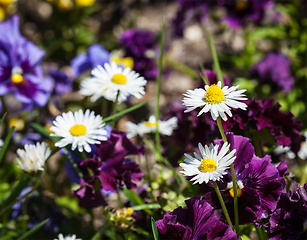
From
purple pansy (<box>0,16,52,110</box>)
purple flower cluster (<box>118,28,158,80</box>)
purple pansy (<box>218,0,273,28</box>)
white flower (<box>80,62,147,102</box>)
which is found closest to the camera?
white flower (<box>80,62,147,102</box>)

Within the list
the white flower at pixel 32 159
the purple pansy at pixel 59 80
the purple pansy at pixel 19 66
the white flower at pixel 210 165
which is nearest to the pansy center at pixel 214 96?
the white flower at pixel 210 165

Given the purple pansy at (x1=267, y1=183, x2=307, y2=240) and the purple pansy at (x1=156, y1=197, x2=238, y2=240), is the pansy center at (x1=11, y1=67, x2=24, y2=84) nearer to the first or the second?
the purple pansy at (x1=156, y1=197, x2=238, y2=240)

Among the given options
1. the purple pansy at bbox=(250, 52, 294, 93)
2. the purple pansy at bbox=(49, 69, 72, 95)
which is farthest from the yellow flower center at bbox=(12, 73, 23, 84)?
the purple pansy at bbox=(250, 52, 294, 93)

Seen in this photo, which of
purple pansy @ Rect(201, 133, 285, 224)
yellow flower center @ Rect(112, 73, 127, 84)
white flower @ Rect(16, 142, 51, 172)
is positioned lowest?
purple pansy @ Rect(201, 133, 285, 224)

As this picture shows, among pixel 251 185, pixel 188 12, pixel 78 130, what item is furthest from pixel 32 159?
pixel 188 12

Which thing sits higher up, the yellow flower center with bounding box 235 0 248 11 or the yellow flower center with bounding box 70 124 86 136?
the yellow flower center with bounding box 235 0 248 11

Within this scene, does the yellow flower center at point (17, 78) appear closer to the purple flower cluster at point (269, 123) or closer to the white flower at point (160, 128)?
the white flower at point (160, 128)
